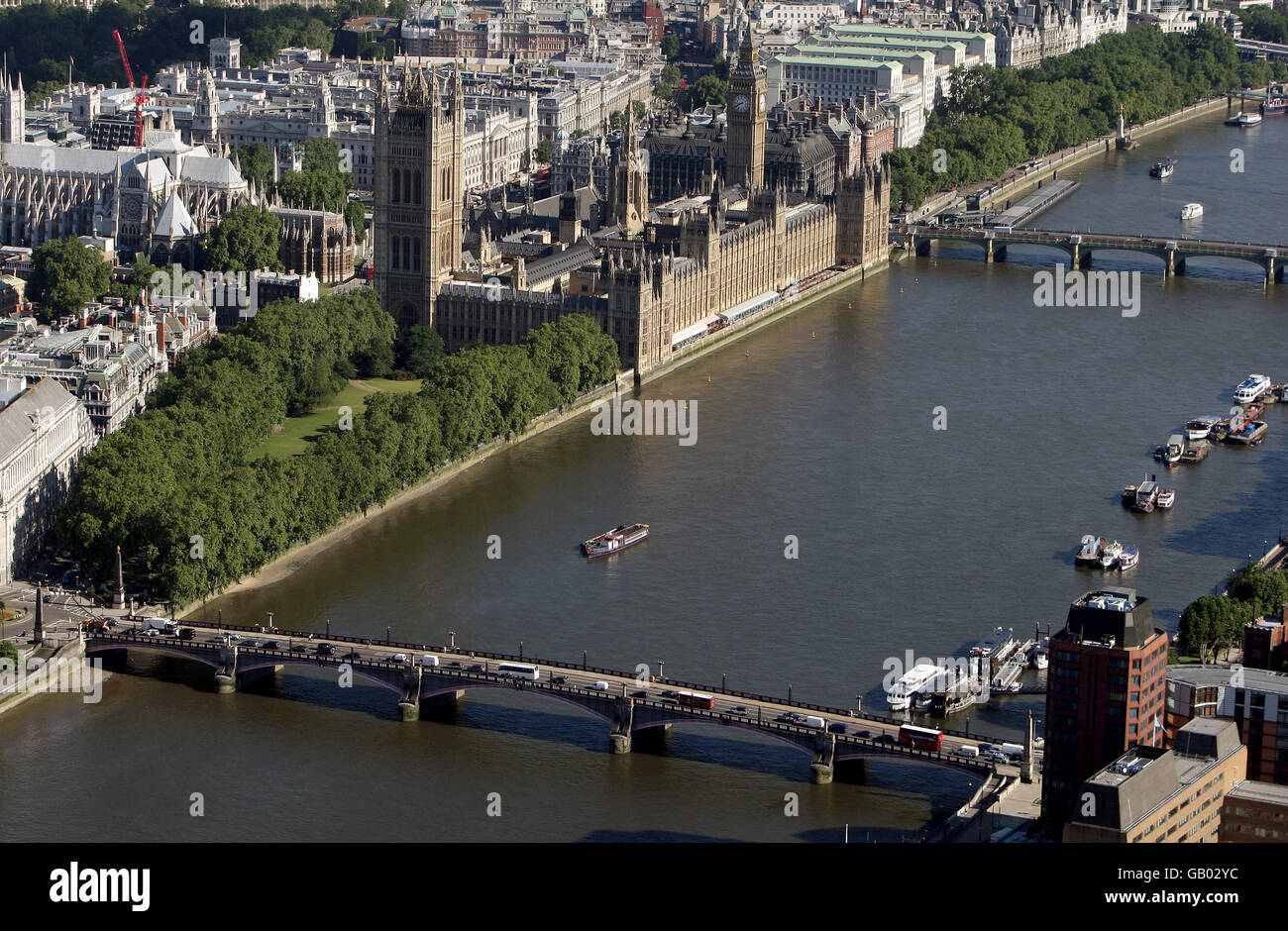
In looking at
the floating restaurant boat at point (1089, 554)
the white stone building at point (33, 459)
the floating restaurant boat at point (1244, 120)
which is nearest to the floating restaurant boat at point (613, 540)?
the floating restaurant boat at point (1089, 554)

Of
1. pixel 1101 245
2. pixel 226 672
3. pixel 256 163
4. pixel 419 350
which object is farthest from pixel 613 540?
pixel 256 163

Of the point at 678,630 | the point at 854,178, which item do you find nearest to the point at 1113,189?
the point at 854,178

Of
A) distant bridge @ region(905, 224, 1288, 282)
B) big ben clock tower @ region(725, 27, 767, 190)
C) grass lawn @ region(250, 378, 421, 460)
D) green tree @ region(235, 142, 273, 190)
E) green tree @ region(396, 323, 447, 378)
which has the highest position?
big ben clock tower @ region(725, 27, 767, 190)

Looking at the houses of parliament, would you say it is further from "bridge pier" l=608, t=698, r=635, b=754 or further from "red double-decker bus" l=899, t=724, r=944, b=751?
"red double-decker bus" l=899, t=724, r=944, b=751

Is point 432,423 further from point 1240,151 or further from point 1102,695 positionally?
point 1240,151

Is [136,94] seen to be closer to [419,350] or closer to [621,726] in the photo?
[419,350]

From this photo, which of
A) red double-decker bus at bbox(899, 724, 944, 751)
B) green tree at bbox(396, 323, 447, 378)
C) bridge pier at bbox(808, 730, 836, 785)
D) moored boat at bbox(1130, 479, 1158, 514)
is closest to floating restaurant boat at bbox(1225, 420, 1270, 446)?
moored boat at bbox(1130, 479, 1158, 514)
